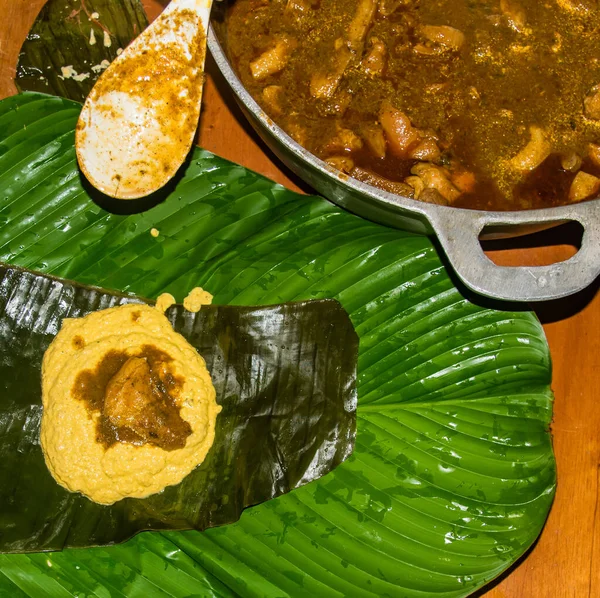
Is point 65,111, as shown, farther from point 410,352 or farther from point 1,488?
point 410,352

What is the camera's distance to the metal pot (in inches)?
82.3

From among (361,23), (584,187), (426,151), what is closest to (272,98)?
(361,23)

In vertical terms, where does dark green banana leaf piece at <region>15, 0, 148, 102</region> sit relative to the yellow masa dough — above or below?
above

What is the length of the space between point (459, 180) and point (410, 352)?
72 centimetres

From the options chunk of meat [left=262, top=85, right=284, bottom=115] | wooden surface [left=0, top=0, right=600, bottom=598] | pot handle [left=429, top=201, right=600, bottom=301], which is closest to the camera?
pot handle [left=429, top=201, right=600, bottom=301]

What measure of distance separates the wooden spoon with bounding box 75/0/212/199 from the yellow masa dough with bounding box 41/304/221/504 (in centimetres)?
55

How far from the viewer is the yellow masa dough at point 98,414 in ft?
8.04

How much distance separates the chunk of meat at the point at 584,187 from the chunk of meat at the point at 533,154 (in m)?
0.16

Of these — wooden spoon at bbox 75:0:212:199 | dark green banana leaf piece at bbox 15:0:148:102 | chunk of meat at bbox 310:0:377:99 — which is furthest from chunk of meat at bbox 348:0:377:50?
dark green banana leaf piece at bbox 15:0:148:102

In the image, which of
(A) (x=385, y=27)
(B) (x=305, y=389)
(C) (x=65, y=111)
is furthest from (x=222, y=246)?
(A) (x=385, y=27)

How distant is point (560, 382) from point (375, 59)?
1.64 m

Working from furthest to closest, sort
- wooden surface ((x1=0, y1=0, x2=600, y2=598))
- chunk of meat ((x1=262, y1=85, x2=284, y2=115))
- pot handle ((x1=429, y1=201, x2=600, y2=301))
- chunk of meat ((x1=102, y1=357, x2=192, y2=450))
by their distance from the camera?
wooden surface ((x1=0, y1=0, x2=600, y2=598)) → chunk of meat ((x1=262, y1=85, x2=284, y2=115)) → chunk of meat ((x1=102, y1=357, x2=192, y2=450)) → pot handle ((x1=429, y1=201, x2=600, y2=301))

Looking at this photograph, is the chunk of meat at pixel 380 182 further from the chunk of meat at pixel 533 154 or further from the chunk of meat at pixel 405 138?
the chunk of meat at pixel 533 154

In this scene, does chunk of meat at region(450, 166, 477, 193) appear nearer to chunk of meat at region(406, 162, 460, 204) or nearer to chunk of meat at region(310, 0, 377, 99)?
chunk of meat at region(406, 162, 460, 204)
